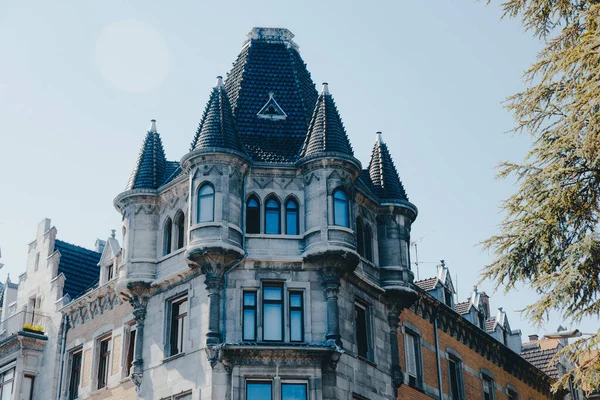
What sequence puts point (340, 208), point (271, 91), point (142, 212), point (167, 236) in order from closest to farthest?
point (340, 208), point (167, 236), point (142, 212), point (271, 91)

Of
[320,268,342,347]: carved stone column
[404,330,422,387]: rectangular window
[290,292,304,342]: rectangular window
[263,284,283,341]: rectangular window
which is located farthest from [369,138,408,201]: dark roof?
[263,284,283,341]: rectangular window

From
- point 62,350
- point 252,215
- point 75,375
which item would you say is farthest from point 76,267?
point 252,215

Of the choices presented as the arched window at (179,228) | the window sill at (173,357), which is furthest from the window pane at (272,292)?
the arched window at (179,228)

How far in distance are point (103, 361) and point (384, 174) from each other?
1359 centimetres

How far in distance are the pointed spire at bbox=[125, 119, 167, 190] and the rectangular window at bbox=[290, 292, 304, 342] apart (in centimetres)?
764

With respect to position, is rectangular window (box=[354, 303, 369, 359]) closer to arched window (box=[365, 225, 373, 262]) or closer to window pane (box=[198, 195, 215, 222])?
arched window (box=[365, 225, 373, 262])

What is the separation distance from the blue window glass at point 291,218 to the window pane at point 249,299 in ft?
8.67

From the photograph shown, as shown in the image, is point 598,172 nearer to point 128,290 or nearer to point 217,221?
point 217,221

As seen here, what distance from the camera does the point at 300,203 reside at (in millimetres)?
35562

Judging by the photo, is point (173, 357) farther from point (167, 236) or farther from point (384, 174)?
point (384, 174)

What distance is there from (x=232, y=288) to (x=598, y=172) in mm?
14042

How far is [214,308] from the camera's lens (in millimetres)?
33125

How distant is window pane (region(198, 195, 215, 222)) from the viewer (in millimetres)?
34219

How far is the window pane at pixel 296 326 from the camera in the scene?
109 ft
